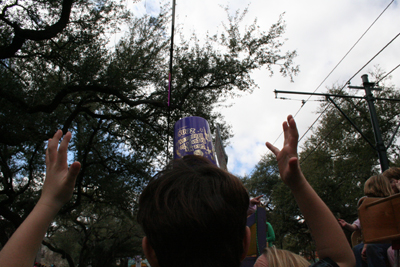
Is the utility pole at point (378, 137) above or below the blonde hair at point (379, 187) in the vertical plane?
above

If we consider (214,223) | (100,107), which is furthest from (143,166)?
(214,223)

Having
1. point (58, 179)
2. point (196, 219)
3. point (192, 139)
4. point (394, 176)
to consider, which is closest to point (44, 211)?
Answer: point (58, 179)

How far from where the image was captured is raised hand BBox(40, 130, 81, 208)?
114 cm

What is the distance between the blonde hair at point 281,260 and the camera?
1.77 metres

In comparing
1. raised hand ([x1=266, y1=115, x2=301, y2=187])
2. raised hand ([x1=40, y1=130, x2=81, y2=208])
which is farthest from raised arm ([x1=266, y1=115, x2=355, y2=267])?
raised hand ([x1=40, y1=130, x2=81, y2=208])

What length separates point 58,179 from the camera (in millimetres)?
1193

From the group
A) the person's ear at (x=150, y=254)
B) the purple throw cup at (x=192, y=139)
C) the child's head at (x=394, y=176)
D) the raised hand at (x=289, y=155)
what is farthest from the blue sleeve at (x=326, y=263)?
the purple throw cup at (x=192, y=139)

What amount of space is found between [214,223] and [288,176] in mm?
479

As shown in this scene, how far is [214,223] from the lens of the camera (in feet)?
3.02

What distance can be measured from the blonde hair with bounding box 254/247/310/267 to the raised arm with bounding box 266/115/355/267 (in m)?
0.62

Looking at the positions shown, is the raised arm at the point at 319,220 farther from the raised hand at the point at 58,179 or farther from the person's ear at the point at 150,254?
the raised hand at the point at 58,179

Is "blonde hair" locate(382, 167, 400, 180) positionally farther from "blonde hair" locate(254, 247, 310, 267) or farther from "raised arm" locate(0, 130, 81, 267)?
"raised arm" locate(0, 130, 81, 267)

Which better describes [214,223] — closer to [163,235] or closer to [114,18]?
[163,235]

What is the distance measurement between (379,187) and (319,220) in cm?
218
